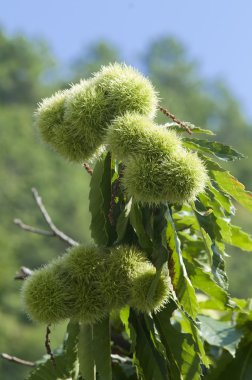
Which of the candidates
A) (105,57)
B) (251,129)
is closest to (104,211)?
(251,129)

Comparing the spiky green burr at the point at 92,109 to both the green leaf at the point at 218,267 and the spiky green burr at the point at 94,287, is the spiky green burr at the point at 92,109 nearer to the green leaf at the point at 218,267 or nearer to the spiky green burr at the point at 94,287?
the spiky green burr at the point at 94,287

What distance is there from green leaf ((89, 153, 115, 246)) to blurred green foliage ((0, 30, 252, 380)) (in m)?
22.8

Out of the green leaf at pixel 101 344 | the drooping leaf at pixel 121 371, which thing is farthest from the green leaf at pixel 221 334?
the green leaf at pixel 101 344

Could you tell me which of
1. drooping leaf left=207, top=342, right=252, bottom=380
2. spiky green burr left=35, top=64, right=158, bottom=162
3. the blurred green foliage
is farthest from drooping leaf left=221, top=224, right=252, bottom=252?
the blurred green foliage

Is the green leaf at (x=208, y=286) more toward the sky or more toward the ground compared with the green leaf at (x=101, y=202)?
more toward the ground

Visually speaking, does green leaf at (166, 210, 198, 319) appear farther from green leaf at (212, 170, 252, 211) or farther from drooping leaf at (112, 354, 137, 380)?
drooping leaf at (112, 354, 137, 380)

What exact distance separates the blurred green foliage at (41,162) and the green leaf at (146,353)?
75.0ft

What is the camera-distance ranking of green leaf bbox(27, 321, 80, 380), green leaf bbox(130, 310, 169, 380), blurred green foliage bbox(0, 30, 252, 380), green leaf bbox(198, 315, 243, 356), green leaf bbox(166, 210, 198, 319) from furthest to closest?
blurred green foliage bbox(0, 30, 252, 380) → green leaf bbox(198, 315, 243, 356) → green leaf bbox(27, 321, 80, 380) → green leaf bbox(130, 310, 169, 380) → green leaf bbox(166, 210, 198, 319)

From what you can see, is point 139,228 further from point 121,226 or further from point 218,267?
point 218,267

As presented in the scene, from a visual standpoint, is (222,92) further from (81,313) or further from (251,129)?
(81,313)

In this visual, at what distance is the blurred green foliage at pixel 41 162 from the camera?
4056cm

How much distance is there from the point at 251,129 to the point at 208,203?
2944 inches

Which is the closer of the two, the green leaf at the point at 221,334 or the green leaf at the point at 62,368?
the green leaf at the point at 62,368

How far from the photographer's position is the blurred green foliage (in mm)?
40562
